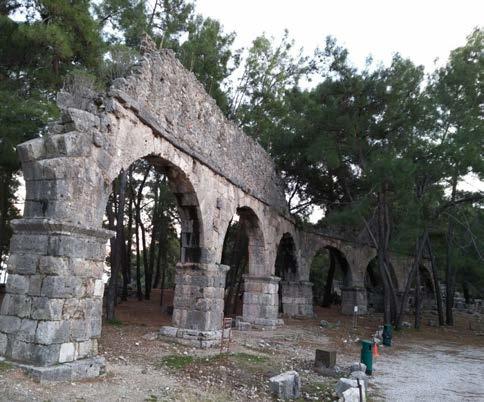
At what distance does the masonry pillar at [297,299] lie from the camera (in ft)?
62.0

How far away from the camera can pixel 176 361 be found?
7828 millimetres

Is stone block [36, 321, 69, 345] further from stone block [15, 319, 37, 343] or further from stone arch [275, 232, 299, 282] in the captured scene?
stone arch [275, 232, 299, 282]

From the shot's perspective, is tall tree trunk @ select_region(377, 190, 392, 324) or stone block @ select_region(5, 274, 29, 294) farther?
tall tree trunk @ select_region(377, 190, 392, 324)

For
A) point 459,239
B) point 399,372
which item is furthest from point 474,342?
point 399,372

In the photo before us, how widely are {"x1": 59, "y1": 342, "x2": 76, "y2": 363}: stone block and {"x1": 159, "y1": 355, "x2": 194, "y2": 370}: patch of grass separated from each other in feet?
6.61

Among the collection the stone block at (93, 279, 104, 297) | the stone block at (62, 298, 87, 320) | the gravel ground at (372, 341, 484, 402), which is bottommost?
the gravel ground at (372, 341, 484, 402)

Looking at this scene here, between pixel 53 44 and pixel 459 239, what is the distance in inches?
680

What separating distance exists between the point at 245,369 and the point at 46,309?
12.2ft

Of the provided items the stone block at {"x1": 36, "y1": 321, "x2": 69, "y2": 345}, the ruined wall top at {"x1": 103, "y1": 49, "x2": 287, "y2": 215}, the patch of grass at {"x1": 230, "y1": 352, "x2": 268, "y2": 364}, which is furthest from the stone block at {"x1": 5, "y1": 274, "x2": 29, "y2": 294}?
the patch of grass at {"x1": 230, "y1": 352, "x2": 268, "y2": 364}

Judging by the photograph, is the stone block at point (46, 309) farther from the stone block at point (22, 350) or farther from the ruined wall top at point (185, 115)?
the ruined wall top at point (185, 115)

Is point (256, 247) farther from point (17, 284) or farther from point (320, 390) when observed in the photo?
point (17, 284)

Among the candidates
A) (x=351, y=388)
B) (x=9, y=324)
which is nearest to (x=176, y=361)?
(x=9, y=324)

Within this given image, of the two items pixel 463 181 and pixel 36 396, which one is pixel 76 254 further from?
pixel 463 181

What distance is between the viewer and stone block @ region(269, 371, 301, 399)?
6199mm
